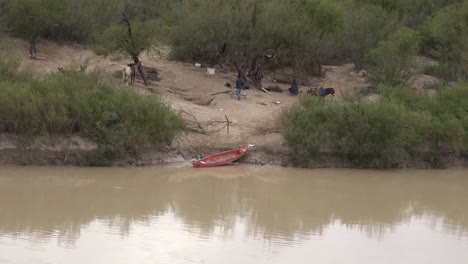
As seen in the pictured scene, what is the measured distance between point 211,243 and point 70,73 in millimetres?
10181

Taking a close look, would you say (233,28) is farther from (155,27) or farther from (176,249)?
(176,249)

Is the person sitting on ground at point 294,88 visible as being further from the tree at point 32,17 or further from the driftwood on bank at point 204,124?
the tree at point 32,17

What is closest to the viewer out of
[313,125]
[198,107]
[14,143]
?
[14,143]

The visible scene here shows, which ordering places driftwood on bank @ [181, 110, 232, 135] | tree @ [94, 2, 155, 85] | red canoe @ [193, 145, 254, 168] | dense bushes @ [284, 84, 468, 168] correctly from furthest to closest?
1. tree @ [94, 2, 155, 85]
2. driftwood on bank @ [181, 110, 232, 135]
3. dense bushes @ [284, 84, 468, 168]
4. red canoe @ [193, 145, 254, 168]

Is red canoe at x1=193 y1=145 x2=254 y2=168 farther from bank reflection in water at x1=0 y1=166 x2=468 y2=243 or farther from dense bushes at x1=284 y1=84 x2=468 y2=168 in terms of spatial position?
dense bushes at x1=284 y1=84 x2=468 y2=168

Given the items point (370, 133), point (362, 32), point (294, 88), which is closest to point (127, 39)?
point (294, 88)

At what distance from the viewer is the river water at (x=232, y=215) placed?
13.7 m

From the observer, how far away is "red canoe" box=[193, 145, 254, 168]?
21.5 metres

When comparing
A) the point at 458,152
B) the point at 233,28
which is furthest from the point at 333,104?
the point at 233,28

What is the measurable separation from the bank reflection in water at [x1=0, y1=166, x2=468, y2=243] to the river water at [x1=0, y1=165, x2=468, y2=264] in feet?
0.09

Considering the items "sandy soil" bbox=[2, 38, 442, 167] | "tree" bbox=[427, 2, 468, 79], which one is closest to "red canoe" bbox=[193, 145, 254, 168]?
"sandy soil" bbox=[2, 38, 442, 167]

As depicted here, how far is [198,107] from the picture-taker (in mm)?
24938

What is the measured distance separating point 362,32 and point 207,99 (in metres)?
10.8

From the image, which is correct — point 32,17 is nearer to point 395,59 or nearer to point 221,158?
point 221,158
